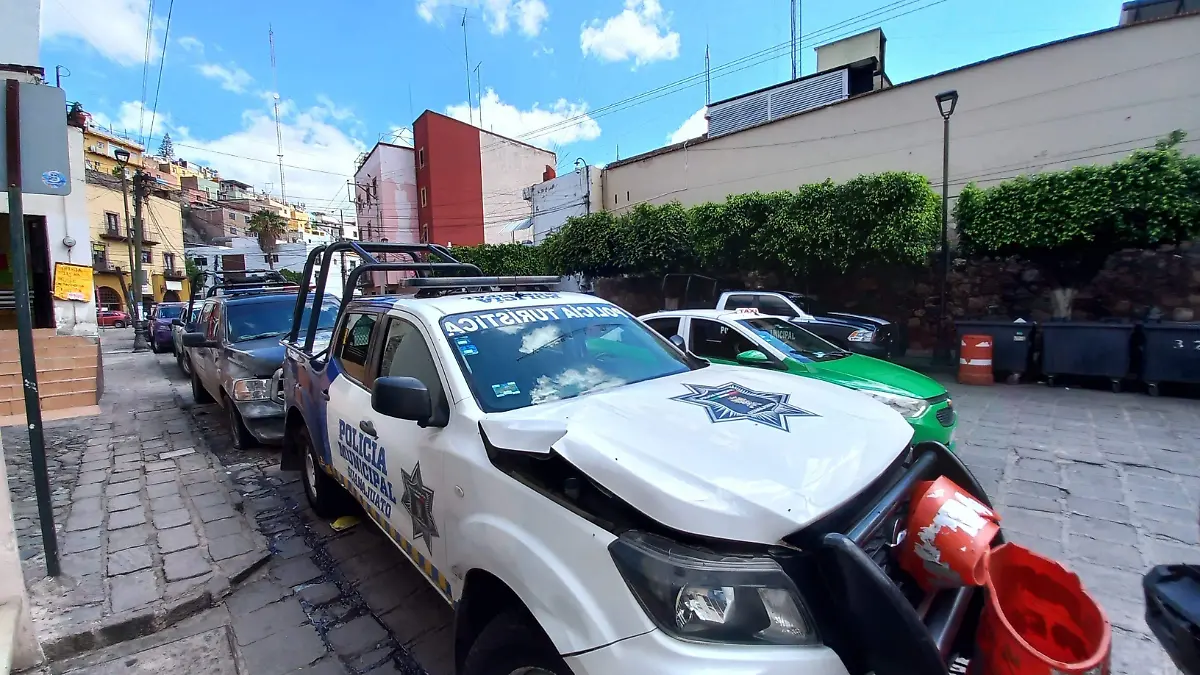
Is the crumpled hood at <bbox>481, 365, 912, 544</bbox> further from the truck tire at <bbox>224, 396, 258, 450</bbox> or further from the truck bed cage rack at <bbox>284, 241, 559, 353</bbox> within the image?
the truck tire at <bbox>224, 396, 258, 450</bbox>

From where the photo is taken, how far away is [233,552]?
3.62 meters

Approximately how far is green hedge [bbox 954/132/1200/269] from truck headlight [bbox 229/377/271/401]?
11.9 meters

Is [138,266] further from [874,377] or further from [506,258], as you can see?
[874,377]

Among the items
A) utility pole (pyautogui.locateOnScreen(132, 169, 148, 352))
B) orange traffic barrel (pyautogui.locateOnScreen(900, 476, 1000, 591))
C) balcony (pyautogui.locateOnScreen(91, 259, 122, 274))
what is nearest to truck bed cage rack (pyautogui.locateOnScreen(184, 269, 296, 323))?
orange traffic barrel (pyautogui.locateOnScreen(900, 476, 1000, 591))

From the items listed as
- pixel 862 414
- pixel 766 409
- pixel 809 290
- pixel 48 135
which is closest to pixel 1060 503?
pixel 862 414

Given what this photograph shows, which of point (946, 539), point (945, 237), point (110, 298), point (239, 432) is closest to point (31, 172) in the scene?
point (239, 432)

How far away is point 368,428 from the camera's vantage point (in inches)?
114

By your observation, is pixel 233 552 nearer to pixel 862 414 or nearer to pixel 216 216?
pixel 862 414

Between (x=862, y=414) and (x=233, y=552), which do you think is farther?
(x=233, y=552)

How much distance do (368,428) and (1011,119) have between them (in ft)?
47.8

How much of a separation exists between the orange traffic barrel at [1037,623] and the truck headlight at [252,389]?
6.18 m

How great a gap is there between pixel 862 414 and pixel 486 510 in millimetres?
1460

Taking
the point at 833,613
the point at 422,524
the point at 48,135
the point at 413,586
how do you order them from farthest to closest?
the point at 413,586
the point at 48,135
the point at 422,524
the point at 833,613

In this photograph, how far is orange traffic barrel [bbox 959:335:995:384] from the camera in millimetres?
8961
